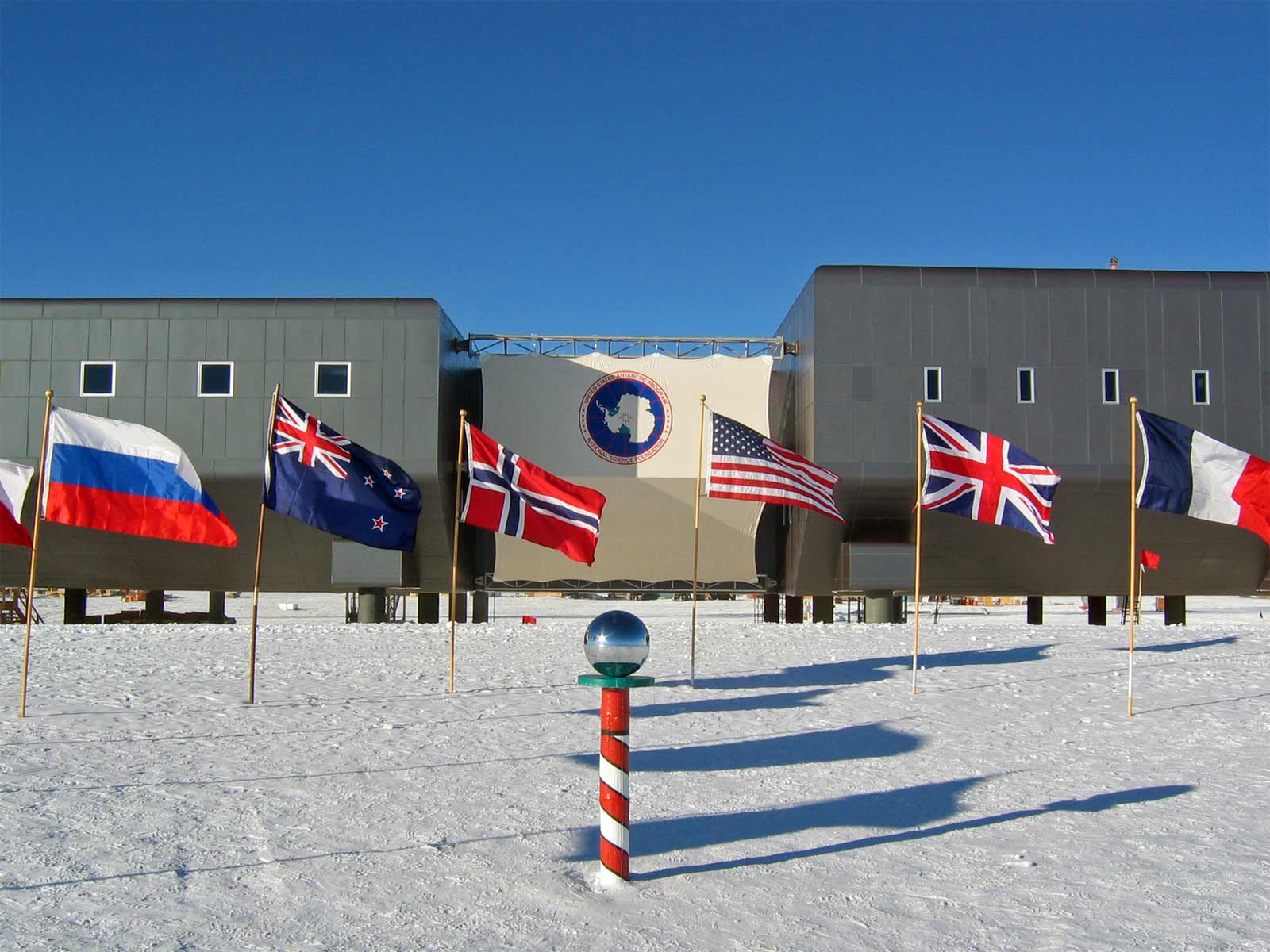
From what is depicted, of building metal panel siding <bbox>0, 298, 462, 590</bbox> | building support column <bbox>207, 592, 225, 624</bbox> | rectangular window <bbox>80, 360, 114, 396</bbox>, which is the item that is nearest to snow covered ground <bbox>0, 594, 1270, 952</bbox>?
building metal panel siding <bbox>0, 298, 462, 590</bbox>

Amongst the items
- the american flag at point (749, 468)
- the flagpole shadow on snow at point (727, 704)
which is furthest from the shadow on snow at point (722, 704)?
the american flag at point (749, 468)

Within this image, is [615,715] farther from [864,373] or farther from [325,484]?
[864,373]

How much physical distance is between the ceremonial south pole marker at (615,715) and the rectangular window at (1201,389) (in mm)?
23709

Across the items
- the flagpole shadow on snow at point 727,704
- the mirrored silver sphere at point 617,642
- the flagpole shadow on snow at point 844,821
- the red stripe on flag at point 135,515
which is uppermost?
the red stripe on flag at point 135,515

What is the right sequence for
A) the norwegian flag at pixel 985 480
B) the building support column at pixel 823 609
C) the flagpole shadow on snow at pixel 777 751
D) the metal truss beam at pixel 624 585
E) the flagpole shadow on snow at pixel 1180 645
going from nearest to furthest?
the flagpole shadow on snow at pixel 777 751 < the norwegian flag at pixel 985 480 < the flagpole shadow on snow at pixel 1180 645 < the metal truss beam at pixel 624 585 < the building support column at pixel 823 609

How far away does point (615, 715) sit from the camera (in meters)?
7.47

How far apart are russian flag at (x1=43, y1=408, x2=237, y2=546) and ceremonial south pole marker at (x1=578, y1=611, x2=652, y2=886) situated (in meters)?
7.33

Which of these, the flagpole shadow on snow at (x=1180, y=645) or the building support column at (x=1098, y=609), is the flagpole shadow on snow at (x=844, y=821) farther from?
the building support column at (x=1098, y=609)

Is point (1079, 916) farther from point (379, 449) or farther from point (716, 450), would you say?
point (379, 449)

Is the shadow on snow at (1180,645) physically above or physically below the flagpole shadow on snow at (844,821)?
above

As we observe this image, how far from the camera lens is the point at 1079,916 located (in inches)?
286

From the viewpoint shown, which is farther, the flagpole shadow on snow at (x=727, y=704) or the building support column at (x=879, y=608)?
the building support column at (x=879, y=608)

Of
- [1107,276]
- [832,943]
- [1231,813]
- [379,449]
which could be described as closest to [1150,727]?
[1231,813]

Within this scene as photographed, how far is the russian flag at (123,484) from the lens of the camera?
1300cm
